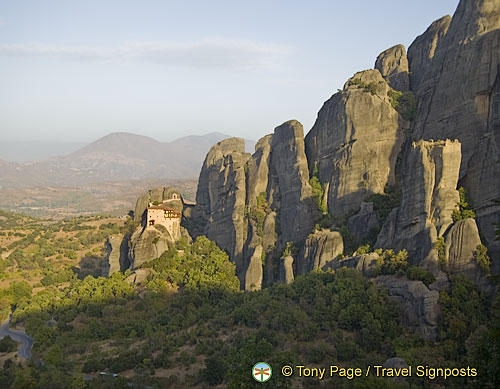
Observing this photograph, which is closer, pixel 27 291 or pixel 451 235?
pixel 451 235

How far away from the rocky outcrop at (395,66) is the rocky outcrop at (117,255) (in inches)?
1424

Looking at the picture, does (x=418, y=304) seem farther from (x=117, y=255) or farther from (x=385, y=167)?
(x=117, y=255)

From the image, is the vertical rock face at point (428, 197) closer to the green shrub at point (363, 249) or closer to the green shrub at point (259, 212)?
the green shrub at point (363, 249)

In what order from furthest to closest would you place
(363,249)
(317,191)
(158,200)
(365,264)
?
1. (158,200)
2. (317,191)
3. (363,249)
4. (365,264)

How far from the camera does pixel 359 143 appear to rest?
57531mm

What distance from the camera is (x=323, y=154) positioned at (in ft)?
203

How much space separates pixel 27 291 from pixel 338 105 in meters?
42.0

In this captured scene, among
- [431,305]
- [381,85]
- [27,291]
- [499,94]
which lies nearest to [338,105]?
[381,85]

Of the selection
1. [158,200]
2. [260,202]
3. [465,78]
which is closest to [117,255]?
[158,200]

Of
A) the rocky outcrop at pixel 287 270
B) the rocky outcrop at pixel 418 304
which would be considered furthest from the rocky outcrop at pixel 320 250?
the rocky outcrop at pixel 418 304

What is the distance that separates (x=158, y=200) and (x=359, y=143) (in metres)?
28.1

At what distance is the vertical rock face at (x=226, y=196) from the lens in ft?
221

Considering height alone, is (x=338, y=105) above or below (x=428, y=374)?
above

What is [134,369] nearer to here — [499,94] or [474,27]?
[499,94]
